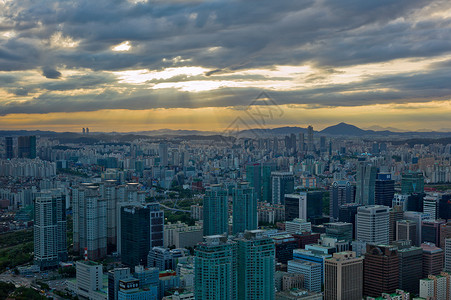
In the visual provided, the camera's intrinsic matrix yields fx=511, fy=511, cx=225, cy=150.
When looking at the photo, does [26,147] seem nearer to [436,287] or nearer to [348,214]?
[348,214]

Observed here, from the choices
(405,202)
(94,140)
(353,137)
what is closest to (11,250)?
(405,202)

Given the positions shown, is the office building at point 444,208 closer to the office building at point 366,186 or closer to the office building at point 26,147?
the office building at point 366,186

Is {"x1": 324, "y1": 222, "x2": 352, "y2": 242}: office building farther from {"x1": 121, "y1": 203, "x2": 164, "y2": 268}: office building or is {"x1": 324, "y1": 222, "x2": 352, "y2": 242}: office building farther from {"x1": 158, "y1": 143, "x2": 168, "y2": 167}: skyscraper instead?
{"x1": 158, "y1": 143, "x2": 168, "y2": 167}: skyscraper

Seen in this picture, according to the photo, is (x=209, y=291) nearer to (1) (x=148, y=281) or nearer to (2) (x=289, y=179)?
(1) (x=148, y=281)

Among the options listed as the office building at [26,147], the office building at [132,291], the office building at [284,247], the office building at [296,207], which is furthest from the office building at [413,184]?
the office building at [26,147]

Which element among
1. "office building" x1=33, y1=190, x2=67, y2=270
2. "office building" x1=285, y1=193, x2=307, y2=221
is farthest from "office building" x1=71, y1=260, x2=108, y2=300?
"office building" x1=285, y1=193, x2=307, y2=221

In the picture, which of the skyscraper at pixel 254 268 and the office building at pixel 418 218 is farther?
the office building at pixel 418 218

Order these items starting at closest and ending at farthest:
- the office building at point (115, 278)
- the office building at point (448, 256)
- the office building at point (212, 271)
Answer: the office building at point (212, 271), the office building at point (115, 278), the office building at point (448, 256)
